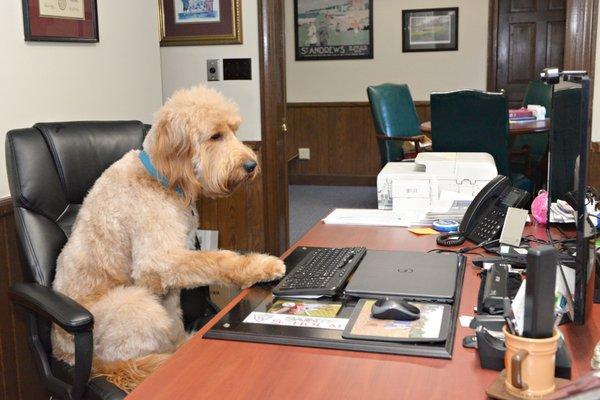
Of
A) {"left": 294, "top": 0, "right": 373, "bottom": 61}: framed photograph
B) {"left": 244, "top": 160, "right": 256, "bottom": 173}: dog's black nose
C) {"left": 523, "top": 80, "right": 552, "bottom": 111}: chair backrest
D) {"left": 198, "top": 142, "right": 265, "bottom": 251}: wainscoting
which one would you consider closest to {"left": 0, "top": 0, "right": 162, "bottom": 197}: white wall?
{"left": 198, "top": 142, "right": 265, "bottom": 251}: wainscoting

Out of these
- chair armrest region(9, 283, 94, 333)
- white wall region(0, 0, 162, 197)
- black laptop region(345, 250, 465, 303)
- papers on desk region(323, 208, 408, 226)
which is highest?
white wall region(0, 0, 162, 197)

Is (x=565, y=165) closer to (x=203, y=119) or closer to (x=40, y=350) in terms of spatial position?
(x=203, y=119)

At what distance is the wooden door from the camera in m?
6.52

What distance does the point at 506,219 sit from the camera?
189 centimetres

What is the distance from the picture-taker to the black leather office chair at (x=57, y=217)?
1.59 m

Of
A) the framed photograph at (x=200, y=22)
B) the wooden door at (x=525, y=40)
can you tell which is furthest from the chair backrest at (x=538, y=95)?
the framed photograph at (x=200, y=22)

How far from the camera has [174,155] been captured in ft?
6.04

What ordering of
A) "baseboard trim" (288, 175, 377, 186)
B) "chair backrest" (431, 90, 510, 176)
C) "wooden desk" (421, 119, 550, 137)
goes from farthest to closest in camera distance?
"baseboard trim" (288, 175, 377, 186) < "wooden desk" (421, 119, 550, 137) < "chair backrest" (431, 90, 510, 176)

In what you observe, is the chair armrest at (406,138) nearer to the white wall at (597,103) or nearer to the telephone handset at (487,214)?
the white wall at (597,103)

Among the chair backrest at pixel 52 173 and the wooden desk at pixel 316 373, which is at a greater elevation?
the chair backrest at pixel 52 173

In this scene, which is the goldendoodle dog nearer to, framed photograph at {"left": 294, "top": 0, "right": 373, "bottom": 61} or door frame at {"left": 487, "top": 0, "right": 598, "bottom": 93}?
door frame at {"left": 487, "top": 0, "right": 598, "bottom": 93}

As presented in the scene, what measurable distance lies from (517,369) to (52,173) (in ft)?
4.89

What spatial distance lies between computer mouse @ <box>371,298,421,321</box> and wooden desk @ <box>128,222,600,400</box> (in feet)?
0.32

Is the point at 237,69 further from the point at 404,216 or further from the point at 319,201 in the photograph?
the point at 319,201
